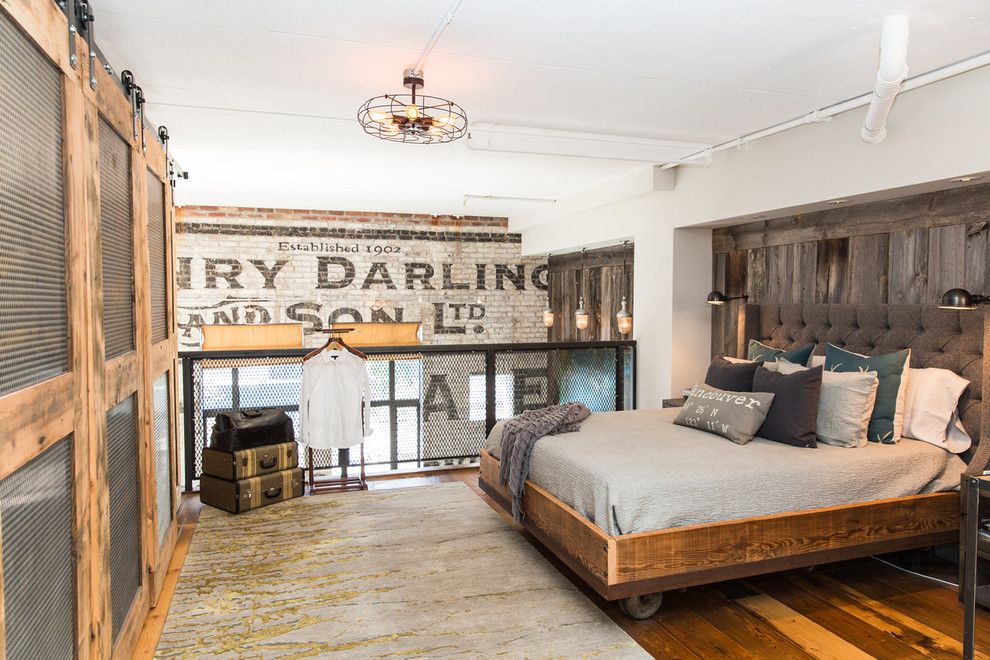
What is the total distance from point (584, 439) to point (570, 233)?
3.88 metres

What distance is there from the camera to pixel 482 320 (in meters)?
8.62

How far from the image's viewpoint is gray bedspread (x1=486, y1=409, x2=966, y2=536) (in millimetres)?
2701

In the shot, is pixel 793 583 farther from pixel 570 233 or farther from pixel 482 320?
pixel 482 320

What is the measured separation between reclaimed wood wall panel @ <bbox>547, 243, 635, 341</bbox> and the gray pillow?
2.95 metres

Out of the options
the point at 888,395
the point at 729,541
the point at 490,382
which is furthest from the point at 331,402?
the point at 888,395

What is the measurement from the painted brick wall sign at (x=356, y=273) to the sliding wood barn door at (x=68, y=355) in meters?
4.76

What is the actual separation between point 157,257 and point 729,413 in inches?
118

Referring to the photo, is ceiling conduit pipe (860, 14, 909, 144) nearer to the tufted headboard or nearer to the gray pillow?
the tufted headboard

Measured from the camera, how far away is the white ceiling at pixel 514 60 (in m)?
2.45

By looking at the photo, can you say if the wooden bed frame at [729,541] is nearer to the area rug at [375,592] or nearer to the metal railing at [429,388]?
the area rug at [375,592]

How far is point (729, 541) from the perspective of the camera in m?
2.76

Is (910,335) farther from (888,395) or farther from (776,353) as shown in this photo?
(776,353)

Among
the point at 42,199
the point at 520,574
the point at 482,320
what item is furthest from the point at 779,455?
the point at 482,320

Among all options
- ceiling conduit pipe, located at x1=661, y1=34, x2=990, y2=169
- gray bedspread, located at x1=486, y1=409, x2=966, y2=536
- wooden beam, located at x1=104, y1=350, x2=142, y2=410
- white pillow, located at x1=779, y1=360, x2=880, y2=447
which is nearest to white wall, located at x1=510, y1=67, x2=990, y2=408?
ceiling conduit pipe, located at x1=661, y1=34, x2=990, y2=169
